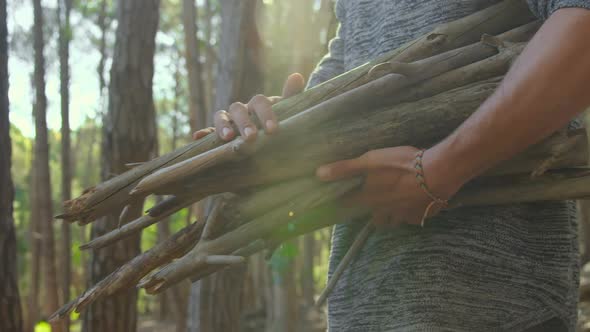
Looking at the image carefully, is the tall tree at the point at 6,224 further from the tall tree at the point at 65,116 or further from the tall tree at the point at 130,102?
the tall tree at the point at 65,116

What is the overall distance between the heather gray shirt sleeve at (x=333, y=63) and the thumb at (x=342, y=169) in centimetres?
64

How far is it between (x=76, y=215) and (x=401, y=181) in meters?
0.78

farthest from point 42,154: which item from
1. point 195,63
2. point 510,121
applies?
point 510,121

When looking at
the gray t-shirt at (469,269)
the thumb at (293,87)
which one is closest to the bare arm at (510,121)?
the gray t-shirt at (469,269)

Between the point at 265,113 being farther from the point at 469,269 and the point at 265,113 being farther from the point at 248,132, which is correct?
the point at 469,269

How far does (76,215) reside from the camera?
1485 millimetres

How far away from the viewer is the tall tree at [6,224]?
9.93ft

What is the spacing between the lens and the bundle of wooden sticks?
52.9 inches

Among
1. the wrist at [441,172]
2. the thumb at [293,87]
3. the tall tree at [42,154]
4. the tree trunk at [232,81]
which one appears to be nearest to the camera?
the wrist at [441,172]

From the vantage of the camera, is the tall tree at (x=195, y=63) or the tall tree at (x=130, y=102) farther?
the tall tree at (x=195, y=63)

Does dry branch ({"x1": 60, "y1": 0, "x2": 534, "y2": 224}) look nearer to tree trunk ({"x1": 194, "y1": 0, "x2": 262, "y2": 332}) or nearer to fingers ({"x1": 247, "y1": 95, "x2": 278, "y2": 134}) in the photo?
fingers ({"x1": 247, "y1": 95, "x2": 278, "y2": 134})

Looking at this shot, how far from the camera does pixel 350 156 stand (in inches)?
54.7

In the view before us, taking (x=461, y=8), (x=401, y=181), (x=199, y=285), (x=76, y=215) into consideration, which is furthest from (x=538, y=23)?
(x=199, y=285)

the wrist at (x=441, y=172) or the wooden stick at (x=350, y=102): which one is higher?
the wooden stick at (x=350, y=102)
